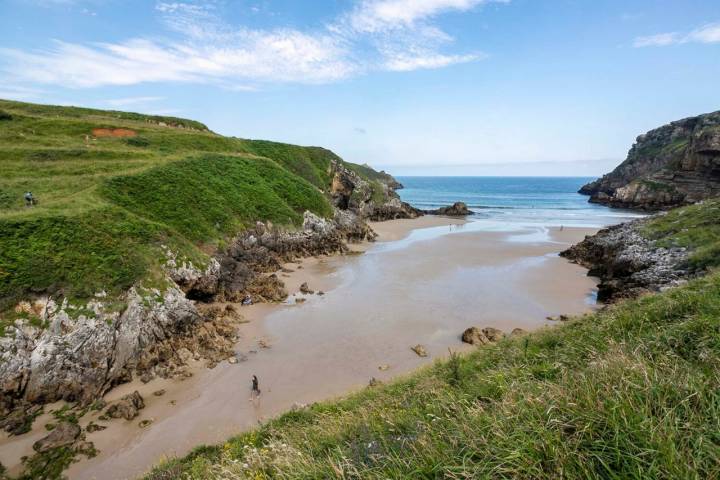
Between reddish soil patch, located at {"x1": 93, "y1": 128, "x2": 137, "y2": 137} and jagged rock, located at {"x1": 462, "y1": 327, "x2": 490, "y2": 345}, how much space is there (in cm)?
5141

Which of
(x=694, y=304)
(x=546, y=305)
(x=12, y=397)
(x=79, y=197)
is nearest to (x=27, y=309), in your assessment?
(x=12, y=397)

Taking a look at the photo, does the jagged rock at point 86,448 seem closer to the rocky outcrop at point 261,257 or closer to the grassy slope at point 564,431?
the grassy slope at point 564,431

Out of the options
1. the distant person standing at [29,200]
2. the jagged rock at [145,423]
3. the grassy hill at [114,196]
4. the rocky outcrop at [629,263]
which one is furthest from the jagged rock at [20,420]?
the rocky outcrop at [629,263]

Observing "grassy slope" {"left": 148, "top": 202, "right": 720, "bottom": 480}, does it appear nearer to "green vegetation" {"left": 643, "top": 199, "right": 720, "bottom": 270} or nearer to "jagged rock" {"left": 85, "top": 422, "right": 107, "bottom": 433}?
"jagged rock" {"left": 85, "top": 422, "right": 107, "bottom": 433}

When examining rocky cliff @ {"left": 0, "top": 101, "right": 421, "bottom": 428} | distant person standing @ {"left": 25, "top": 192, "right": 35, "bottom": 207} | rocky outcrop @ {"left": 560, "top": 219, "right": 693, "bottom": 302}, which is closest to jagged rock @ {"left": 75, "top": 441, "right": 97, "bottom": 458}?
rocky cliff @ {"left": 0, "top": 101, "right": 421, "bottom": 428}

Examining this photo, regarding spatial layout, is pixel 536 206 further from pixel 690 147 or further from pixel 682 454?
pixel 682 454

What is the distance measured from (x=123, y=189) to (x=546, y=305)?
1399 inches

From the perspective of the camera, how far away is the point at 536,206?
10188 centimetres

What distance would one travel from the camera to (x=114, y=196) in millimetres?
28688

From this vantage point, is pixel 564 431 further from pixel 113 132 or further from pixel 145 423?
pixel 113 132

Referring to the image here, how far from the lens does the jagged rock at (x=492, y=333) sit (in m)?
20.0

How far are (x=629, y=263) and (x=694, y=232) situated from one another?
19.8 ft

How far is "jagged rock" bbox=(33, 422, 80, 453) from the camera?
42.5ft

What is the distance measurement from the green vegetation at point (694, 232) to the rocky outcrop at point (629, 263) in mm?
780
